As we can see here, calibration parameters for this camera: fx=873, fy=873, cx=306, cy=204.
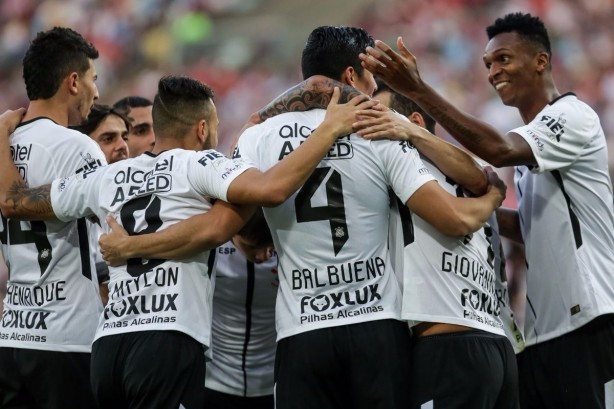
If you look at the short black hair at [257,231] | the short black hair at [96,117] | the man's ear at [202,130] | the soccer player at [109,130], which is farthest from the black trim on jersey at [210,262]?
the short black hair at [96,117]

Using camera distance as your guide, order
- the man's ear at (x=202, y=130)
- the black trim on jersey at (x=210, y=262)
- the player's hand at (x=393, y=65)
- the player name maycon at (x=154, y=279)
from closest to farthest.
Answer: the player name maycon at (x=154, y=279), the player's hand at (x=393, y=65), the black trim on jersey at (x=210, y=262), the man's ear at (x=202, y=130)

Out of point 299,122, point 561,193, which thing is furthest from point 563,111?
point 299,122

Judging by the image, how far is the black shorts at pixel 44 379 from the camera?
5227 mm

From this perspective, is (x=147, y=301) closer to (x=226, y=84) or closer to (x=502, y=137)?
(x=502, y=137)

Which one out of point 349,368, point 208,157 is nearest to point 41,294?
point 208,157

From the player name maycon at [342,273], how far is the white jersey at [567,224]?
1.32 meters

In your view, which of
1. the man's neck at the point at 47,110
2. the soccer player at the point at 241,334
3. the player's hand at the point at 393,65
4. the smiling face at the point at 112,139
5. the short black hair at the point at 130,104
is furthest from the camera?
the short black hair at the point at 130,104

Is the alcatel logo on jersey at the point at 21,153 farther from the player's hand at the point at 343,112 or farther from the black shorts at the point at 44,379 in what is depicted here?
the player's hand at the point at 343,112

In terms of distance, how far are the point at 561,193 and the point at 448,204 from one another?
4.21ft

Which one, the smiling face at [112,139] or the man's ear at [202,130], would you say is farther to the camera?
the smiling face at [112,139]

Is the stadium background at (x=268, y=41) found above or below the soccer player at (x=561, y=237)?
above

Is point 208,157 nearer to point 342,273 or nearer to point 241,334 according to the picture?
point 342,273

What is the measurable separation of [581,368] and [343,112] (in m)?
2.19

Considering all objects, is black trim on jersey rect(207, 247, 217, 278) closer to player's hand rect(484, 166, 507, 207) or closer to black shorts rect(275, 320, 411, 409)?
black shorts rect(275, 320, 411, 409)
